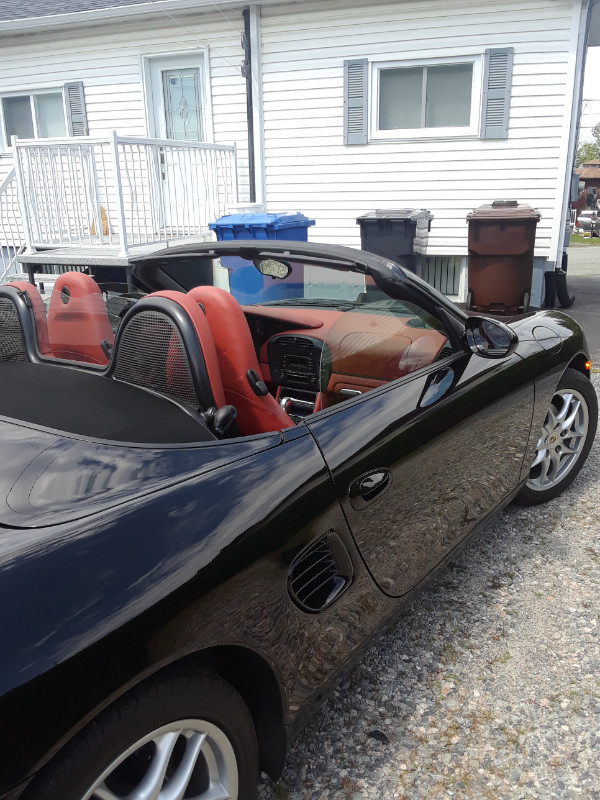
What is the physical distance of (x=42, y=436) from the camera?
1622 millimetres

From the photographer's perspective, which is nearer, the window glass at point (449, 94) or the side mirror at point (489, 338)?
the side mirror at point (489, 338)

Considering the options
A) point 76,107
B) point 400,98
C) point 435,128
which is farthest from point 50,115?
point 435,128

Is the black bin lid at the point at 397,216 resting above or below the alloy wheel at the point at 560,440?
above

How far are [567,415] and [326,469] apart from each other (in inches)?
81.8

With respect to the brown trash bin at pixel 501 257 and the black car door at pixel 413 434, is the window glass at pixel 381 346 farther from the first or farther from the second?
the brown trash bin at pixel 501 257

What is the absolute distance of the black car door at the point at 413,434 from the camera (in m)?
1.90

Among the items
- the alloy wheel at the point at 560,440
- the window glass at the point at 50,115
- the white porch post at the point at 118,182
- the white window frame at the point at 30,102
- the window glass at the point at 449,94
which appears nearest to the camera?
the alloy wheel at the point at 560,440

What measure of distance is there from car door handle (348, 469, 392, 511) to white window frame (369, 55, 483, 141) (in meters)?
7.78

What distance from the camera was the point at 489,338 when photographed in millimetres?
2584

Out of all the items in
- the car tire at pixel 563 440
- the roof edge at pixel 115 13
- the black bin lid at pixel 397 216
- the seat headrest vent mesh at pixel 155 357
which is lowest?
the car tire at pixel 563 440

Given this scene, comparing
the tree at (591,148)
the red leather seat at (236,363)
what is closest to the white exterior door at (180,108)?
the red leather seat at (236,363)

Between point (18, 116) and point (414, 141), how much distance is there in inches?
254

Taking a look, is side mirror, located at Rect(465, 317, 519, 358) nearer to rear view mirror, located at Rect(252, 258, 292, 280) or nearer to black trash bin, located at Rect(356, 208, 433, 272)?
rear view mirror, located at Rect(252, 258, 292, 280)

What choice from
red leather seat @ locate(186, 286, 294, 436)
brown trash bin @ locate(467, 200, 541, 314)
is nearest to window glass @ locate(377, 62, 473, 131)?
brown trash bin @ locate(467, 200, 541, 314)
